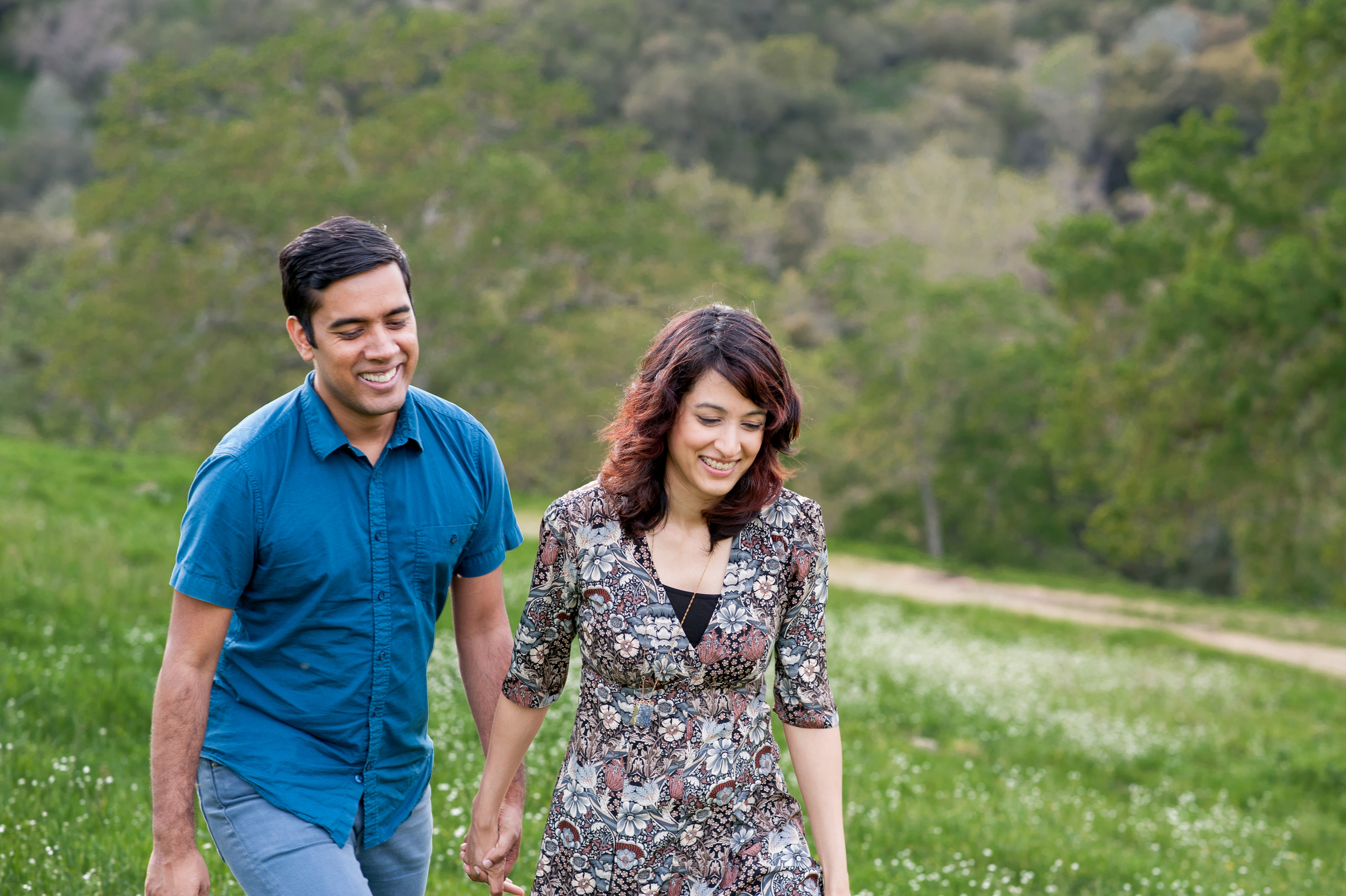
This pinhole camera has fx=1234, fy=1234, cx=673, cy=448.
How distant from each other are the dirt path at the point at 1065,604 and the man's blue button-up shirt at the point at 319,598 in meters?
17.1

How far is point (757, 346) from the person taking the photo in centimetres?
303

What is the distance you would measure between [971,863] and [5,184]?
6246 cm

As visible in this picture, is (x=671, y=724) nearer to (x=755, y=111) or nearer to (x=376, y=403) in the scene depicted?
(x=376, y=403)

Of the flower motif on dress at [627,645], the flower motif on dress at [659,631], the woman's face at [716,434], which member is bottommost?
the flower motif on dress at [627,645]

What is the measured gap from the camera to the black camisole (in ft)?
9.73

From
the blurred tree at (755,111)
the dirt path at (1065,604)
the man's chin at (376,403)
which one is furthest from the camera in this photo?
the blurred tree at (755,111)

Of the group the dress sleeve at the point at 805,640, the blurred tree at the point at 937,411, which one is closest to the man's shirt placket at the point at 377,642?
the dress sleeve at the point at 805,640

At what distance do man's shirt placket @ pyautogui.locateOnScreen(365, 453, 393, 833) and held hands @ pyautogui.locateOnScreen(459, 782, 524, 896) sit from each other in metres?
0.34

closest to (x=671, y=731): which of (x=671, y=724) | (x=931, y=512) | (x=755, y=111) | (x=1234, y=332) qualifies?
(x=671, y=724)

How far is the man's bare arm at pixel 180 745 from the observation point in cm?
285

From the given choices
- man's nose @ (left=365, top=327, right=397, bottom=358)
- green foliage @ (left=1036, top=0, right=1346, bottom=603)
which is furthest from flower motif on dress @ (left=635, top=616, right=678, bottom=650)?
green foliage @ (left=1036, top=0, right=1346, bottom=603)

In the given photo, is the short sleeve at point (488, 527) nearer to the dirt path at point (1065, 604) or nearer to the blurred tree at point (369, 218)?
the dirt path at point (1065, 604)

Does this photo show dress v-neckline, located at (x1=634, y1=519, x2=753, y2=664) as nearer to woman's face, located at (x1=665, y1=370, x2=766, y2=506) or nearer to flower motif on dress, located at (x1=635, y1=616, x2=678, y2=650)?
flower motif on dress, located at (x1=635, y1=616, x2=678, y2=650)

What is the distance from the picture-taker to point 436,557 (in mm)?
3217
